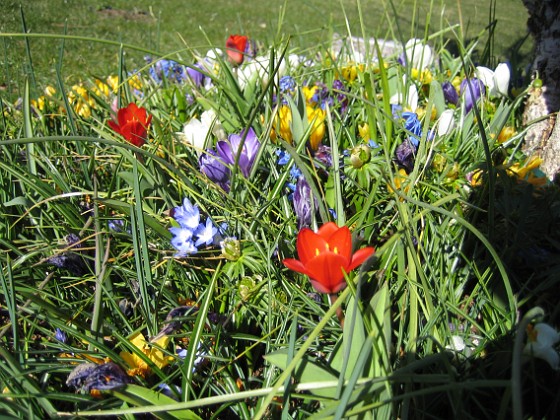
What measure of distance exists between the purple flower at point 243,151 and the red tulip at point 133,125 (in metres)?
0.22

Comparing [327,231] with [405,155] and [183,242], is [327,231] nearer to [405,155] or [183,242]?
[183,242]

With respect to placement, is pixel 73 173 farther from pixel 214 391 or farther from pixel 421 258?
pixel 421 258

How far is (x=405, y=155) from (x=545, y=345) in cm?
62

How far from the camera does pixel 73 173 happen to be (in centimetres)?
154

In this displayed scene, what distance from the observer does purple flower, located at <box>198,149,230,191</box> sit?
131 centimetres

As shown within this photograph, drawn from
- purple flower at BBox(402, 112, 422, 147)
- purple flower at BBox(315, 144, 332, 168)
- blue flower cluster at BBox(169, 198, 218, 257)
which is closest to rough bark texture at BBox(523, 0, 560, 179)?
purple flower at BBox(402, 112, 422, 147)

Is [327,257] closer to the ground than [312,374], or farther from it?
farther from it

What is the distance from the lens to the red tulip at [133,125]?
1338 millimetres

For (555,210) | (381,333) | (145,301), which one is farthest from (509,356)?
(145,301)

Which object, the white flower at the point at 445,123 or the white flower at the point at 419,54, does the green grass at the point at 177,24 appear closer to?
the white flower at the point at 419,54

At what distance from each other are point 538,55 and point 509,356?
1.30 m

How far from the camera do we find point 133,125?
1.34 metres

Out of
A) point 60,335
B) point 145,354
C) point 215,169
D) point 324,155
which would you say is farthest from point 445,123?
point 60,335

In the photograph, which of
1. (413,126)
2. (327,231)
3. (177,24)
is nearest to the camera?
(327,231)
